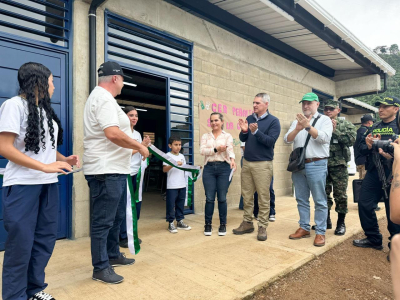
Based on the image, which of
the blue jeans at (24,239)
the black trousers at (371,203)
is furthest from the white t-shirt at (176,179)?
the black trousers at (371,203)

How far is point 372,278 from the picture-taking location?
285cm

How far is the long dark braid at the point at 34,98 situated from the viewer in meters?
1.98

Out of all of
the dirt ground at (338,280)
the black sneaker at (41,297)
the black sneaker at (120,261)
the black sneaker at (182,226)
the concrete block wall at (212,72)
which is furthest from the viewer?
the black sneaker at (182,226)

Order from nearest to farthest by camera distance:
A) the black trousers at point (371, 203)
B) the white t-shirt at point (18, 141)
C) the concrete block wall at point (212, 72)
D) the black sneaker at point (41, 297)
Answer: the white t-shirt at point (18, 141)
the black sneaker at point (41, 297)
the black trousers at point (371, 203)
the concrete block wall at point (212, 72)

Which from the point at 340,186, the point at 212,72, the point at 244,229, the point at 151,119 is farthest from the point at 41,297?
the point at 151,119

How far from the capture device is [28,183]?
6.43ft

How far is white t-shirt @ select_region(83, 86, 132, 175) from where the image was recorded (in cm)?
240

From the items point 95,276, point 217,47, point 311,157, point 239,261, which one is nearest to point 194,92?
point 217,47

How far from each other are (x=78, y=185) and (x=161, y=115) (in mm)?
11028

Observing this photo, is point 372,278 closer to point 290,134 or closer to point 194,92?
point 290,134

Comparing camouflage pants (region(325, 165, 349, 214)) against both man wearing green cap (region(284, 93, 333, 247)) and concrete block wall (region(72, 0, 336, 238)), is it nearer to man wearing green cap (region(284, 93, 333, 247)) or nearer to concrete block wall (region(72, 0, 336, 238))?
man wearing green cap (region(284, 93, 333, 247))

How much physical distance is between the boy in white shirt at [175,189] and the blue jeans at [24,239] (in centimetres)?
231

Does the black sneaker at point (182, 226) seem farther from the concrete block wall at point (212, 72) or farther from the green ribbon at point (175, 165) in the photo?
the concrete block wall at point (212, 72)

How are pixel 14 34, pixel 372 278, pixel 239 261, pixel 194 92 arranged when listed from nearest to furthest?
pixel 372 278
pixel 239 261
pixel 14 34
pixel 194 92
